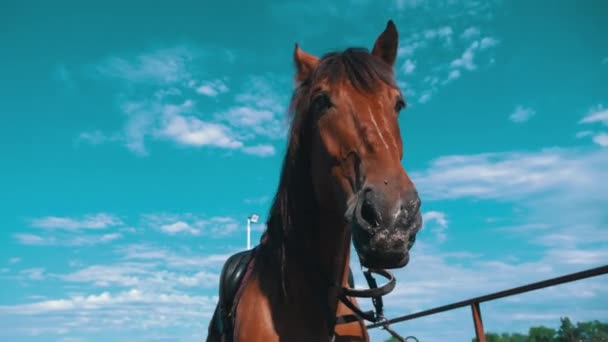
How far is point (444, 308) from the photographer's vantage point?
596 centimetres

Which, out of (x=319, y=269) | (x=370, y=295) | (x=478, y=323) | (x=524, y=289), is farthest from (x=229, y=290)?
(x=478, y=323)

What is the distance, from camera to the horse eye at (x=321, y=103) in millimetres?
2477

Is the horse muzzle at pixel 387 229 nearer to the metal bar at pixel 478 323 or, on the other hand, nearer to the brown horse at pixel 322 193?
the brown horse at pixel 322 193

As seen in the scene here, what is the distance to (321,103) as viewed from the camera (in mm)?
2514

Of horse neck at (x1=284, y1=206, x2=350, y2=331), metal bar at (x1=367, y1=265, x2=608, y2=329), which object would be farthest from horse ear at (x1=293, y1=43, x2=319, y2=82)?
metal bar at (x1=367, y1=265, x2=608, y2=329)

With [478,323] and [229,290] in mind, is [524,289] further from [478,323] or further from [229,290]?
[229,290]

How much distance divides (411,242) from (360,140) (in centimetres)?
60

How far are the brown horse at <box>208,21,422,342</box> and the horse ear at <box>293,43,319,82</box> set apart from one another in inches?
0.7

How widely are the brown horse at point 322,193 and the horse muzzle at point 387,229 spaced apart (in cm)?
5

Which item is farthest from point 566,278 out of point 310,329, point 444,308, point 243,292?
point 243,292

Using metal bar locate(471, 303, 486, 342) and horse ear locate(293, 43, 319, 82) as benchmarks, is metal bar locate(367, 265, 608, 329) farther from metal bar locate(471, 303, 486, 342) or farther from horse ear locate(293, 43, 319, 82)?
horse ear locate(293, 43, 319, 82)

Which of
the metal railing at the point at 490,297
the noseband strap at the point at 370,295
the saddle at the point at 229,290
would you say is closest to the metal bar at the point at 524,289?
the metal railing at the point at 490,297

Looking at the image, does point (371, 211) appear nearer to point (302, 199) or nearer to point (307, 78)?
point (302, 199)

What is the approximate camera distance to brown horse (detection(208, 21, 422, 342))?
7.23ft
